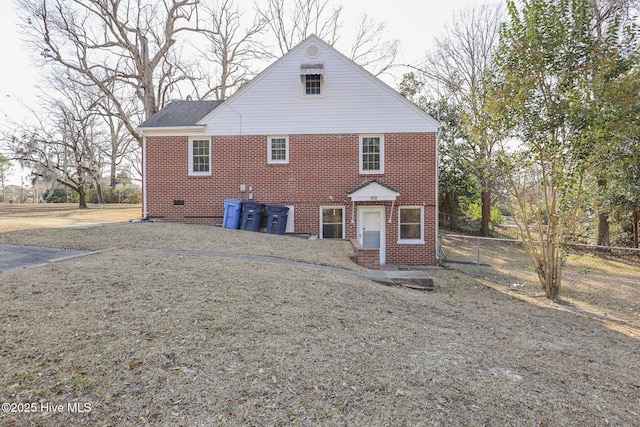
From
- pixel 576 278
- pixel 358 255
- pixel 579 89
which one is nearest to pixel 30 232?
pixel 358 255

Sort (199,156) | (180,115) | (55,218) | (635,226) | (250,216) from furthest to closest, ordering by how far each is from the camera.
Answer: (635,226) → (55,218) → (180,115) → (199,156) → (250,216)

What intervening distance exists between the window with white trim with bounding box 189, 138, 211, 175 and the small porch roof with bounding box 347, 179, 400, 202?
5663mm

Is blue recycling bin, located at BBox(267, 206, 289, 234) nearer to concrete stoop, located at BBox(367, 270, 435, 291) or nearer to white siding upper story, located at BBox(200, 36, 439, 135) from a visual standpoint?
white siding upper story, located at BBox(200, 36, 439, 135)

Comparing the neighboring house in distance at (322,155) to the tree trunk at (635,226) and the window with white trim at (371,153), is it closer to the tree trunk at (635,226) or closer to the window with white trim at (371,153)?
the window with white trim at (371,153)

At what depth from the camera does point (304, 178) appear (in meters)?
13.4

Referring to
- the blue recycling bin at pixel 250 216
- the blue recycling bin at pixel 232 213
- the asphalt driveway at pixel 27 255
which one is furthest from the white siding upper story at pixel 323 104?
the asphalt driveway at pixel 27 255

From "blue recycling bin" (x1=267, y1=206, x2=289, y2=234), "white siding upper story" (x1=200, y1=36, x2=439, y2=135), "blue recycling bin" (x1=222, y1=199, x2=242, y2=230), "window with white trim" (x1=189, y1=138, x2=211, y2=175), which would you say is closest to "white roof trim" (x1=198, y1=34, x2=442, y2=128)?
"white siding upper story" (x1=200, y1=36, x2=439, y2=135)

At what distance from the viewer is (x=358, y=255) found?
9766mm

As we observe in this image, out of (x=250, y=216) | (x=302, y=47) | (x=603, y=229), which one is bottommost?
(x=603, y=229)

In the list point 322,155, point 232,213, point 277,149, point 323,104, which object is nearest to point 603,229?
point 322,155

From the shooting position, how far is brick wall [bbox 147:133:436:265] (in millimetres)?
13289

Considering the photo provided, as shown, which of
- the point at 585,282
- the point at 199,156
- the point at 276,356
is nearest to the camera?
the point at 276,356

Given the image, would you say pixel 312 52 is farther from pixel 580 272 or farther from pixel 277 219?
pixel 580 272

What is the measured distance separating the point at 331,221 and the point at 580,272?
960cm
